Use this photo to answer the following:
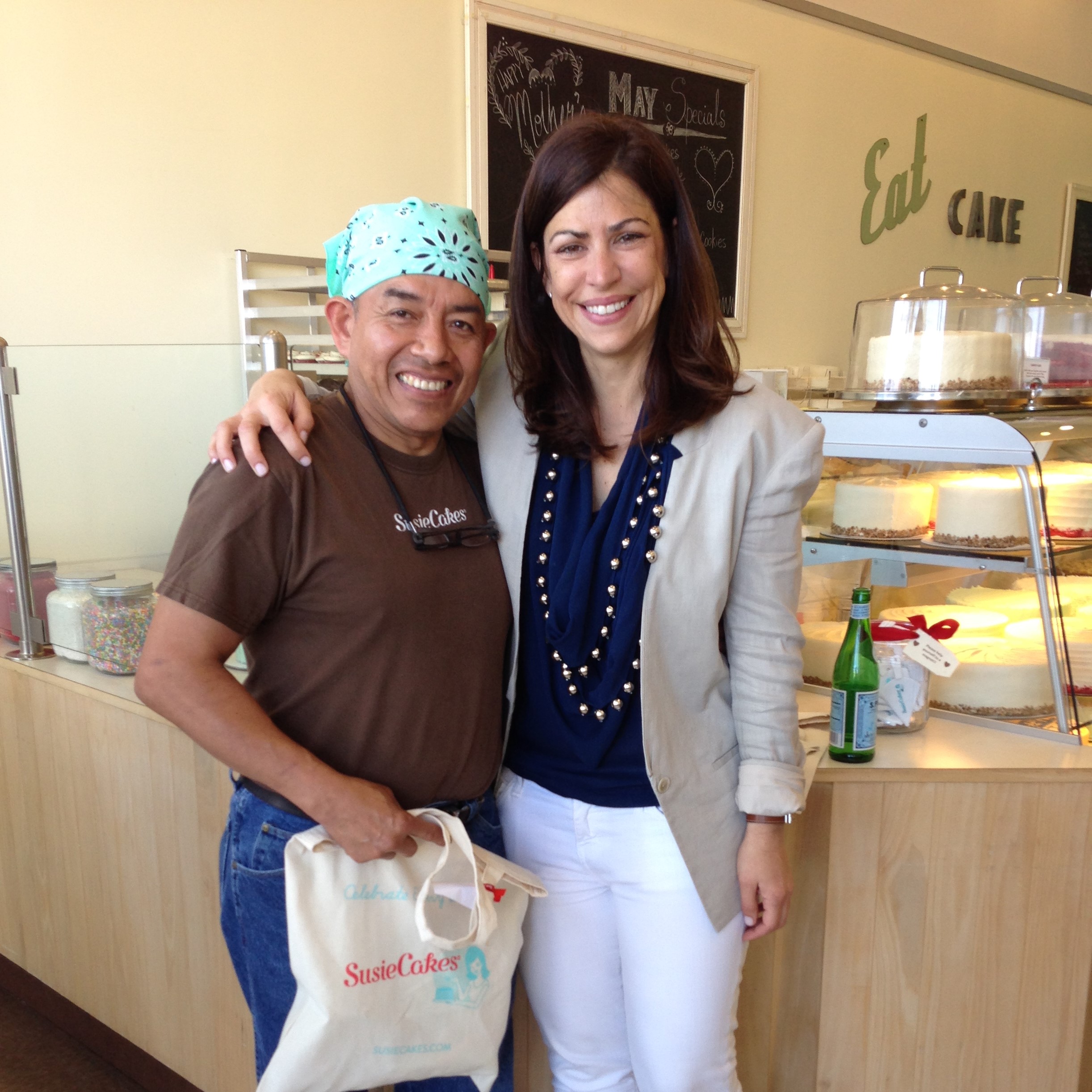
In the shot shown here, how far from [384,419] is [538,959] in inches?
33.2

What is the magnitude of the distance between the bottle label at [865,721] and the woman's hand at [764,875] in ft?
1.36

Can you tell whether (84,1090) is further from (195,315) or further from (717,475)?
(195,315)

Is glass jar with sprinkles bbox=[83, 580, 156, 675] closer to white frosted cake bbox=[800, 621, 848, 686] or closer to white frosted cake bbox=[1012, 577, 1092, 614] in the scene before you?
white frosted cake bbox=[800, 621, 848, 686]

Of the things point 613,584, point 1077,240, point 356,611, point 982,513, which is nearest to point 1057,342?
point 982,513

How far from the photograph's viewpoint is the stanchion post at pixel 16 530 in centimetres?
235

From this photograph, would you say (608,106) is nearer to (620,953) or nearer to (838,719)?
(838,719)

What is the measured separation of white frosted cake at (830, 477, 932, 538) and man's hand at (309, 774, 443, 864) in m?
1.33

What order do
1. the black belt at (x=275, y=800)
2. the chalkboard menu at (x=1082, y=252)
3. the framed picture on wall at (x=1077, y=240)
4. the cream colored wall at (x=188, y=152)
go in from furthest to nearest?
the chalkboard menu at (x=1082, y=252) < the framed picture on wall at (x=1077, y=240) < the cream colored wall at (x=188, y=152) < the black belt at (x=275, y=800)

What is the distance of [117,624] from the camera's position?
88.8 inches

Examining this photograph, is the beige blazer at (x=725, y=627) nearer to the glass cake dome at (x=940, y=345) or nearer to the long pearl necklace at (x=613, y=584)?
the long pearl necklace at (x=613, y=584)

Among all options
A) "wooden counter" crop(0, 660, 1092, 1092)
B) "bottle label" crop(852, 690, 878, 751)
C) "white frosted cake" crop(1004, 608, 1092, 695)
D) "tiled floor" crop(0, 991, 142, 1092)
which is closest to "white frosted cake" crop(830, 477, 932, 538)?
"white frosted cake" crop(1004, 608, 1092, 695)

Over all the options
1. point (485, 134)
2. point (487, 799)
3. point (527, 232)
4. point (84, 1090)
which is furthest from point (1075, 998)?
point (485, 134)

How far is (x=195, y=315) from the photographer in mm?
3420

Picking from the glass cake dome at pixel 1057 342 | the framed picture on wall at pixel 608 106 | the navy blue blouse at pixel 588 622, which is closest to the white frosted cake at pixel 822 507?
the glass cake dome at pixel 1057 342
